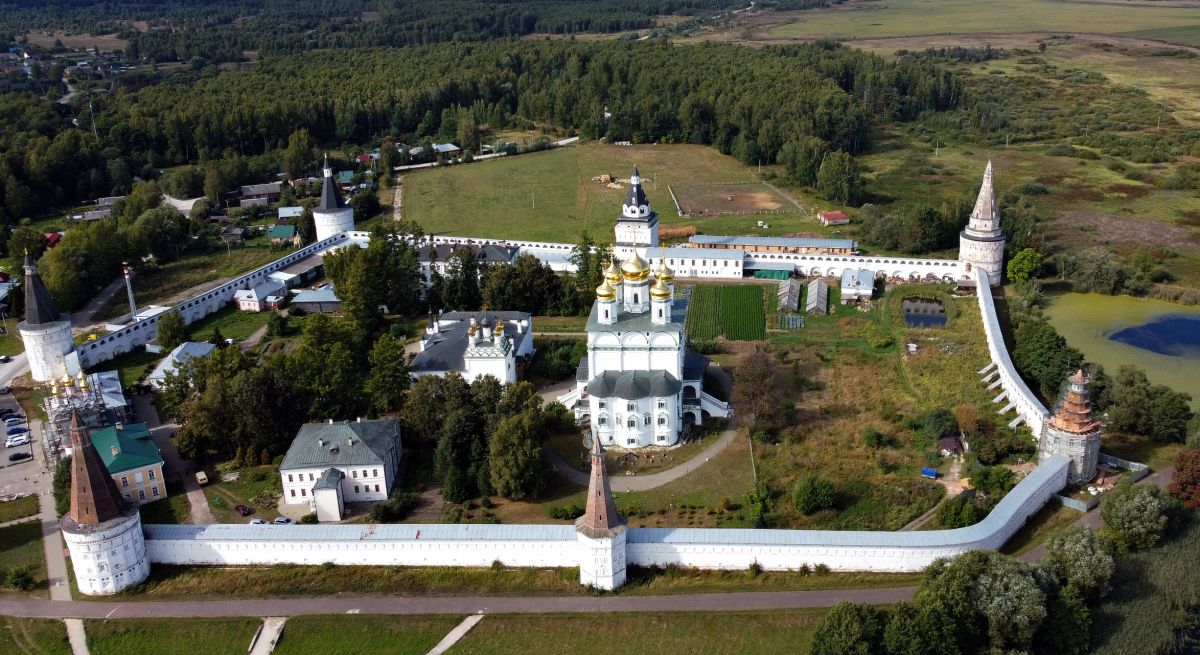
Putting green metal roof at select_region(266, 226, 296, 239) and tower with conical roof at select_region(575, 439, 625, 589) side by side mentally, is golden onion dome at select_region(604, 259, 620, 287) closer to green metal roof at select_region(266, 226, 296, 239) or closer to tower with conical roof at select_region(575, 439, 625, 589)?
tower with conical roof at select_region(575, 439, 625, 589)

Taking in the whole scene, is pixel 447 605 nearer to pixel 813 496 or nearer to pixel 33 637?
pixel 33 637

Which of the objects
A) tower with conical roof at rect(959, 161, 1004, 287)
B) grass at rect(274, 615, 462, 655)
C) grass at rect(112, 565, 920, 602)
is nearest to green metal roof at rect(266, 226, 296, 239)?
grass at rect(112, 565, 920, 602)

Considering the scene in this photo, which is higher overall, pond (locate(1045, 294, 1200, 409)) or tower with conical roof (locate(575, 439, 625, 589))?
tower with conical roof (locate(575, 439, 625, 589))

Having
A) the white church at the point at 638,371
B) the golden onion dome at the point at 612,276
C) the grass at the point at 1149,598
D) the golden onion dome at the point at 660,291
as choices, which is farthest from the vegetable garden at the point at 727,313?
the grass at the point at 1149,598

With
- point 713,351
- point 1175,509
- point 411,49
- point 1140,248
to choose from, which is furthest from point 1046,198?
point 411,49

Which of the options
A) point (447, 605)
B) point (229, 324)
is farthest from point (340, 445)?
point (229, 324)
